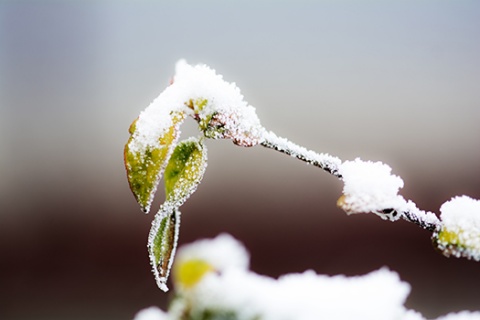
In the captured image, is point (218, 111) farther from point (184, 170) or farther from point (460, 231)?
point (460, 231)

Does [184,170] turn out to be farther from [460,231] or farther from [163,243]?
[460,231]

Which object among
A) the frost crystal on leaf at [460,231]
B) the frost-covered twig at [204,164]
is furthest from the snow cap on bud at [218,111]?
the frost crystal on leaf at [460,231]

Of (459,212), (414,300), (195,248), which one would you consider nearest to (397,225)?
(414,300)

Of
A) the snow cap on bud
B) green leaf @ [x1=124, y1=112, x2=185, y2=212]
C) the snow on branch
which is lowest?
the snow on branch

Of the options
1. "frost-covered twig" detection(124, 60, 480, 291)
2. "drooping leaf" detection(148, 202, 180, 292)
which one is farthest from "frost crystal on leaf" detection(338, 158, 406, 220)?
"drooping leaf" detection(148, 202, 180, 292)

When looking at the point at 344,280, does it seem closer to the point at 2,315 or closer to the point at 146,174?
the point at 146,174

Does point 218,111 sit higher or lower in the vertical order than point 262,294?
higher

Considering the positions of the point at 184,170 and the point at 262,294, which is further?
the point at 184,170

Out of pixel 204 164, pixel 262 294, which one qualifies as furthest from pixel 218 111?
pixel 262 294

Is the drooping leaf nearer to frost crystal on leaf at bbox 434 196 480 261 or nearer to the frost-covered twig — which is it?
the frost-covered twig
